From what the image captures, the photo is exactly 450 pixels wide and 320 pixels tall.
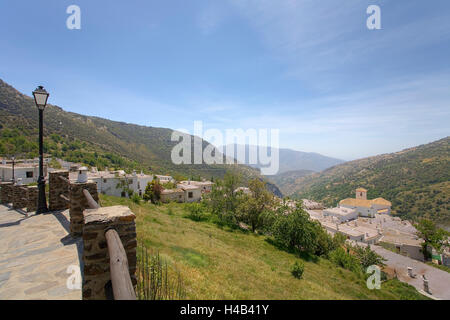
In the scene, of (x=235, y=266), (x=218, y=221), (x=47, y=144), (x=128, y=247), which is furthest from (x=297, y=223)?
(x=47, y=144)

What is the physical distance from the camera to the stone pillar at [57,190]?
21.6ft

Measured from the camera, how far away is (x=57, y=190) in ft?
21.9

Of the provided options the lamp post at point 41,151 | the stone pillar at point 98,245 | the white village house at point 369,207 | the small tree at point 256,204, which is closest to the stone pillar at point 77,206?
the stone pillar at point 98,245

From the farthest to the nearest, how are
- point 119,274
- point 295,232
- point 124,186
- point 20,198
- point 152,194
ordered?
point 124,186 → point 152,194 → point 295,232 → point 20,198 → point 119,274

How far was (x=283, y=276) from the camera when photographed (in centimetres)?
867

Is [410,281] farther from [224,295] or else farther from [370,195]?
[370,195]

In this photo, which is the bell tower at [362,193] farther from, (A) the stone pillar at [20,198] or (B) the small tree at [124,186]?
(A) the stone pillar at [20,198]

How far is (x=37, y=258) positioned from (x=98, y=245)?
2.71m

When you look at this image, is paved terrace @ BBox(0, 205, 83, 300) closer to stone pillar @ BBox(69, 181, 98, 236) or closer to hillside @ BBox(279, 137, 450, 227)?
stone pillar @ BBox(69, 181, 98, 236)

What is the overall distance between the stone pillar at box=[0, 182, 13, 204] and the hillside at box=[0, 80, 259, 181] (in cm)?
1985

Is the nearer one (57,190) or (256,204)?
(57,190)

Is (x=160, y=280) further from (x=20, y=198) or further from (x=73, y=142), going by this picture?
(x=73, y=142)

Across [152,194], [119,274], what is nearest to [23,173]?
[152,194]
